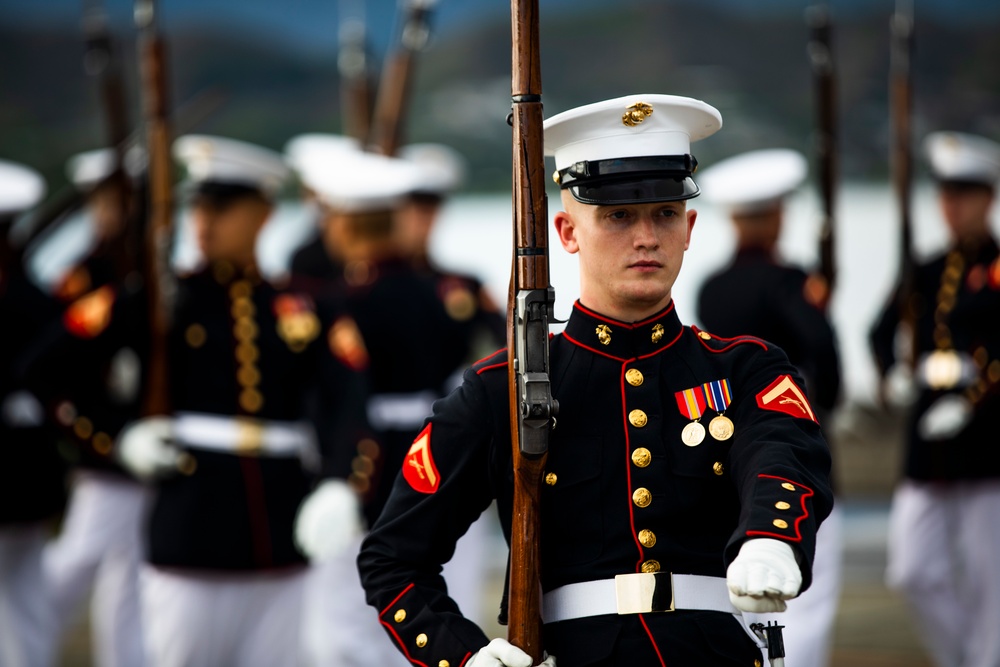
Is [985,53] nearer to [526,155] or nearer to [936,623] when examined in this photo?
[936,623]

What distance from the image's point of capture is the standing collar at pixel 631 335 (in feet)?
9.21

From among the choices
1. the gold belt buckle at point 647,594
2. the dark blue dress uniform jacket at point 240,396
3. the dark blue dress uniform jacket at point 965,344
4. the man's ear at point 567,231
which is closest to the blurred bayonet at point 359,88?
the dark blue dress uniform jacket at point 965,344

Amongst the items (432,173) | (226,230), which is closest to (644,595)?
(226,230)

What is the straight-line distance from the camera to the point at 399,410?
616 centimetres

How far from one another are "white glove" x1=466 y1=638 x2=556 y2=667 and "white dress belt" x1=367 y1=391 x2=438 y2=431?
3.51 m

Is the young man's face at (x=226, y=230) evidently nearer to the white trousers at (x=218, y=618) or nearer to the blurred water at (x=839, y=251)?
the white trousers at (x=218, y=618)

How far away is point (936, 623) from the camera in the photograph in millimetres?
6320

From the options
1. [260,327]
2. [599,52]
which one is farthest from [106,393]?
[599,52]

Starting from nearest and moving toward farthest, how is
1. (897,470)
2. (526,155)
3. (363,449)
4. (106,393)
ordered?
(526,155)
(363,449)
(106,393)
(897,470)

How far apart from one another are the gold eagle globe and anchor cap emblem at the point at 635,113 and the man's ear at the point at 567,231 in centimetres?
20

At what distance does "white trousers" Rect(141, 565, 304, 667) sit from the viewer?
470 cm

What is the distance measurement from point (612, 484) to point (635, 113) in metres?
0.67

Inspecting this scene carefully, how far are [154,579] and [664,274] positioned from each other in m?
2.63

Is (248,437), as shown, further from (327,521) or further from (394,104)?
(394,104)
